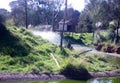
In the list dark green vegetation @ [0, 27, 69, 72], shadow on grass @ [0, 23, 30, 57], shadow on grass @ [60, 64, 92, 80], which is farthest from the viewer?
shadow on grass @ [0, 23, 30, 57]

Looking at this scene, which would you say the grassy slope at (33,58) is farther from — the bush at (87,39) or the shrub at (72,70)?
the bush at (87,39)

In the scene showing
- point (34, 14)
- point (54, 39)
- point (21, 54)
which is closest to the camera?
point (21, 54)

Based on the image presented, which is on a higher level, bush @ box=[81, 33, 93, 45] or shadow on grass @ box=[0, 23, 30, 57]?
shadow on grass @ box=[0, 23, 30, 57]

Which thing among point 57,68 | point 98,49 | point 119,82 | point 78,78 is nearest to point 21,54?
point 57,68

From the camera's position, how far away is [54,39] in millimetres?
59750

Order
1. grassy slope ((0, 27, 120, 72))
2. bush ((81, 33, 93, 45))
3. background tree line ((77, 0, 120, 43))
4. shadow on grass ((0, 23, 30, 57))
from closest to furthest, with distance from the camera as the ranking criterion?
grassy slope ((0, 27, 120, 72)), shadow on grass ((0, 23, 30, 57)), background tree line ((77, 0, 120, 43)), bush ((81, 33, 93, 45))

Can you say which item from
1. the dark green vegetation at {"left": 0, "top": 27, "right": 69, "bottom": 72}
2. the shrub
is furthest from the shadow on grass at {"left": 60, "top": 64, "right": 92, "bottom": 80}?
the dark green vegetation at {"left": 0, "top": 27, "right": 69, "bottom": 72}

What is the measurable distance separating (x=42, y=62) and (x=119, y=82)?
28.1 feet

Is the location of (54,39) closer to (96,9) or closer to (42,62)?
(96,9)

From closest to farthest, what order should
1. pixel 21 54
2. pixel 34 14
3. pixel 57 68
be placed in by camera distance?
pixel 57 68
pixel 21 54
pixel 34 14

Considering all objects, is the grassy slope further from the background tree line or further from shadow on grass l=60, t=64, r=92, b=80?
the background tree line

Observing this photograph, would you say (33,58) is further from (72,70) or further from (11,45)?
(72,70)

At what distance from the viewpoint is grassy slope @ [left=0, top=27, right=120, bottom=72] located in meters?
27.9

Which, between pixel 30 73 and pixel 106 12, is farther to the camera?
pixel 106 12
